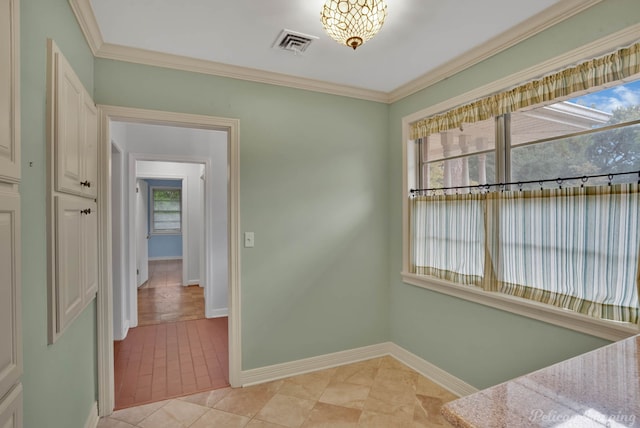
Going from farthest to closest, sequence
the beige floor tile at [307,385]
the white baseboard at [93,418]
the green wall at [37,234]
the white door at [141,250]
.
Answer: the white door at [141,250]
the beige floor tile at [307,385]
the white baseboard at [93,418]
the green wall at [37,234]

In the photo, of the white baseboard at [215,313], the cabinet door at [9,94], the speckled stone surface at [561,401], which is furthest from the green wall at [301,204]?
the speckled stone surface at [561,401]

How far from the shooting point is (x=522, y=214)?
6.82 feet

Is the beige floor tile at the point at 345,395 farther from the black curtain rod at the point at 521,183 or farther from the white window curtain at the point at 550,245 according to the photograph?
the black curtain rod at the point at 521,183

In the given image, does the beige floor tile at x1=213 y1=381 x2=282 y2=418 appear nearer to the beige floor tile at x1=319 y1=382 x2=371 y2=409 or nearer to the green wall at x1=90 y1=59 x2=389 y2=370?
the green wall at x1=90 y1=59 x2=389 y2=370

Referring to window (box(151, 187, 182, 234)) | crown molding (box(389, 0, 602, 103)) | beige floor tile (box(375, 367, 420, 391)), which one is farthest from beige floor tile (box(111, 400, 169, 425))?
window (box(151, 187, 182, 234))

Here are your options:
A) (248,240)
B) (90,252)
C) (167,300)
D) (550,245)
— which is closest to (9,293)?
(90,252)

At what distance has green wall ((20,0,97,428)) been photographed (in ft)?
3.79

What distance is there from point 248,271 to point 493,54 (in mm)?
2315

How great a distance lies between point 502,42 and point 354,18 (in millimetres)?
1114

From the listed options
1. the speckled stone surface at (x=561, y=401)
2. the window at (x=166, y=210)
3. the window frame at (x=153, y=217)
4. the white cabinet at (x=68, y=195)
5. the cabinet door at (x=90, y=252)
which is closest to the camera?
the speckled stone surface at (x=561, y=401)

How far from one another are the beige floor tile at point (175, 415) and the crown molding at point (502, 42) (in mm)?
2963

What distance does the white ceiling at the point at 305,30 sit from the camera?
183 cm

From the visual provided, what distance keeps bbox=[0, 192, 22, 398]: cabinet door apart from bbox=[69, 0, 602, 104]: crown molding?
1.27m

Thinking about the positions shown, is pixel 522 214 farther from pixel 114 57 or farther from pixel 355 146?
pixel 114 57
